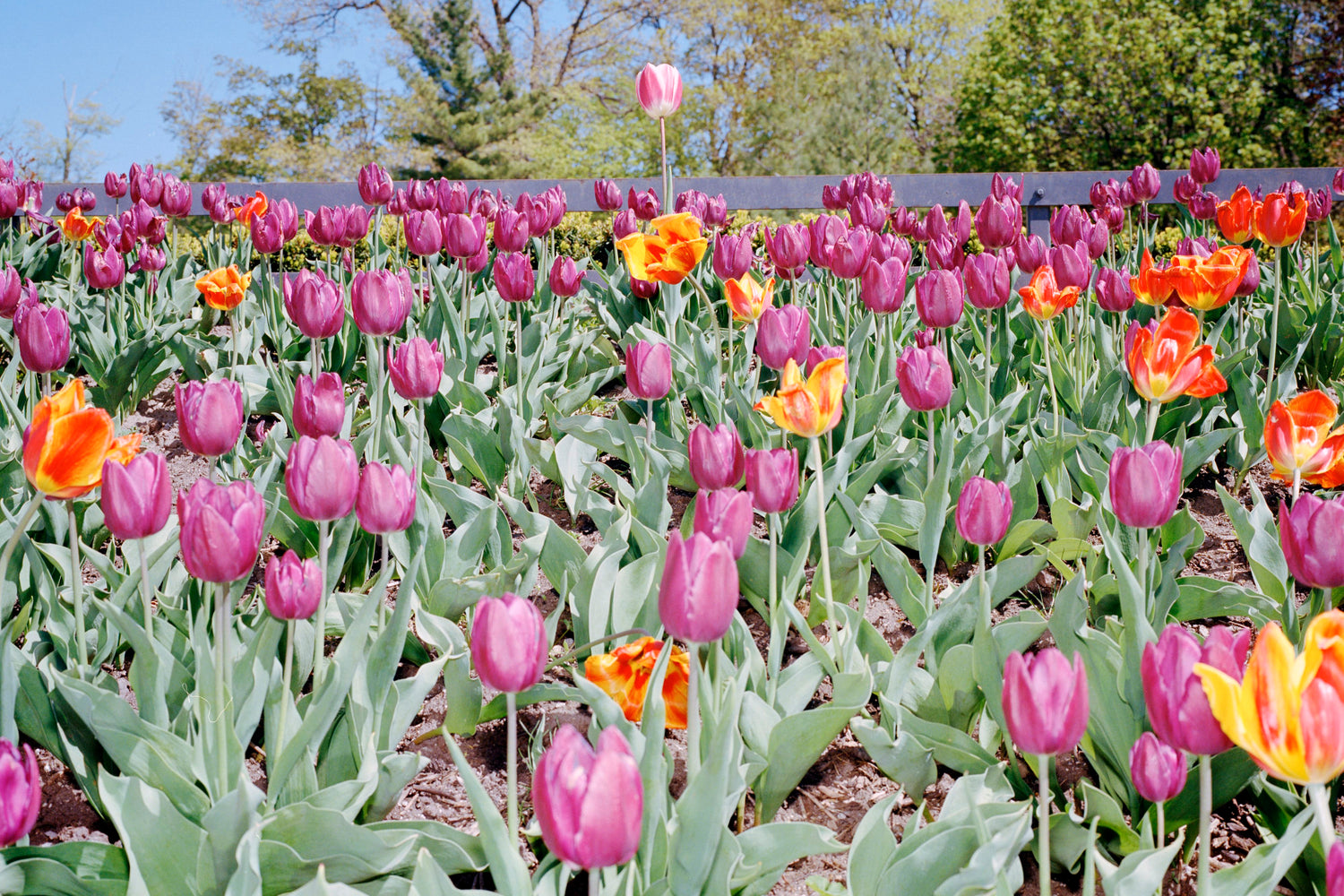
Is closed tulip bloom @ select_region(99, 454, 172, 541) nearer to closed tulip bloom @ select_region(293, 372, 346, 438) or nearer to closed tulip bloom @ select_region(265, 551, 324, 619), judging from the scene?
closed tulip bloom @ select_region(265, 551, 324, 619)

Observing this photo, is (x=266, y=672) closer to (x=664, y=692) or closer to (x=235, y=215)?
(x=664, y=692)

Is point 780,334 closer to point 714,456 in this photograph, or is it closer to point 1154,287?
point 714,456

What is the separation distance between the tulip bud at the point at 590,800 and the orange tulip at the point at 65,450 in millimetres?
801

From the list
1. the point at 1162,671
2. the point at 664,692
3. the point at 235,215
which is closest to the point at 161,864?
the point at 664,692

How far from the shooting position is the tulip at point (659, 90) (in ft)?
11.5

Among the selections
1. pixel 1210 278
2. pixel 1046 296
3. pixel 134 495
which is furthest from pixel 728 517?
pixel 1210 278

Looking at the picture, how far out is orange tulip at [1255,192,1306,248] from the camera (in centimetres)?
270

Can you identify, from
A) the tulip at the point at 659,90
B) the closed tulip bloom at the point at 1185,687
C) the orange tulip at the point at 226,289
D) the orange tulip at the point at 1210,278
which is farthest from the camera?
the tulip at the point at 659,90

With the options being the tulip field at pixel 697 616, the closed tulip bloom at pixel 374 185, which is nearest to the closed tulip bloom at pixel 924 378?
the tulip field at pixel 697 616

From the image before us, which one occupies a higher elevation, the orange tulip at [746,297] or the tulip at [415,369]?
the orange tulip at [746,297]

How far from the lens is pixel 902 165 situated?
29.0m

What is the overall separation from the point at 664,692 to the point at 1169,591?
88 cm

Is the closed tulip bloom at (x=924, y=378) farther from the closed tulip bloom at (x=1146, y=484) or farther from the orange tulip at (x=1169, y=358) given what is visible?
the closed tulip bloom at (x=1146, y=484)

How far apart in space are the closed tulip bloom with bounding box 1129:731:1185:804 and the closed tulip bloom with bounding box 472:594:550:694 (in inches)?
24.4
